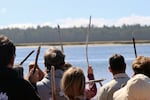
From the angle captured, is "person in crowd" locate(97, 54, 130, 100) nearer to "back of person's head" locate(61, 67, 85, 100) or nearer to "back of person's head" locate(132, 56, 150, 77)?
"back of person's head" locate(132, 56, 150, 77)

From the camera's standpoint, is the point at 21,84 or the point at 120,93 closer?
the point at 21,84

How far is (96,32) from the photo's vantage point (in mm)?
78875

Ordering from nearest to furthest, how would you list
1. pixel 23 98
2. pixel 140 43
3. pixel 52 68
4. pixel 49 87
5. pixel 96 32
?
pixel 23 98
pixel 52 68
pixel 49 87
pixel 140 43
pixel 96 32

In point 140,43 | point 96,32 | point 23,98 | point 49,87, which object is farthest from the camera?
point 96,32

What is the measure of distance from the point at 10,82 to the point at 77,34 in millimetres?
75098

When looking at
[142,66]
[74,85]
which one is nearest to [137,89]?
[142,66]

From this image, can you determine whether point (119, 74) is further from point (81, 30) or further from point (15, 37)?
point (81, 30)

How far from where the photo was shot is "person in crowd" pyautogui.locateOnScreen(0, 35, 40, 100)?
4.41 meters

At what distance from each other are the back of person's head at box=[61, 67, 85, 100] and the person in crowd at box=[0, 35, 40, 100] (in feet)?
0.93

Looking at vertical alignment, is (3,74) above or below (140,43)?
above

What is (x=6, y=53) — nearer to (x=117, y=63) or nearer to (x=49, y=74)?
(x=49, y=74)

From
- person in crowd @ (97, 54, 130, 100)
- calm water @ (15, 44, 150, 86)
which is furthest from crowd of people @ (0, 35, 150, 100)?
calm water @ (15, 44, 150, 86)

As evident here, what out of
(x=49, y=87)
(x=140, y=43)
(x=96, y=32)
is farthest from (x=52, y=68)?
(x=96, y=32)

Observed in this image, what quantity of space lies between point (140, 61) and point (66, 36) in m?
74.2
